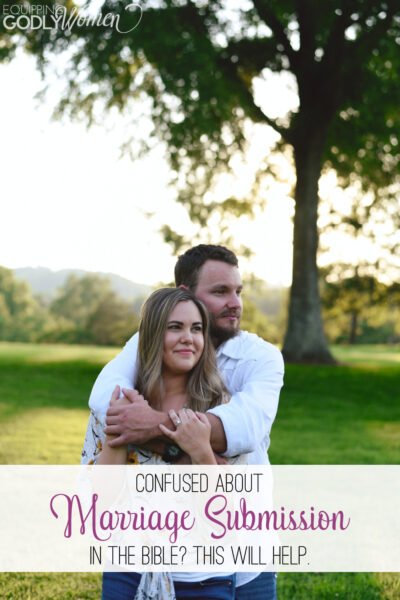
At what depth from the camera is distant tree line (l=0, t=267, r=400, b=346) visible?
1224 inches

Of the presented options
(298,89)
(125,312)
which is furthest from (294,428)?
(125,312)

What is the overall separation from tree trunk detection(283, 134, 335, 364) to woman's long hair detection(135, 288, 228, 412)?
16541 mm

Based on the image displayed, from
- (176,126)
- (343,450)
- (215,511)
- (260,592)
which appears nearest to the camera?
(215,511)

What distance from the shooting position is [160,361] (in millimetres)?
2730

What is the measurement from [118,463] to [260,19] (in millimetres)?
18554

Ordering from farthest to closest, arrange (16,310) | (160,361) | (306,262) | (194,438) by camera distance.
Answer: (16,310), (306,262), (160,361), (194,438)

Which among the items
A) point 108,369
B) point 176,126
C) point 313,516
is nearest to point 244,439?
point 108,369

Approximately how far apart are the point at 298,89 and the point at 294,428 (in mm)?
12035

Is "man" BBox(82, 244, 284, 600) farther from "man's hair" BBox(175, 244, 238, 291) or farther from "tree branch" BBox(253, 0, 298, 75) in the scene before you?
"tree branch" BBox(253, 0, 298, 75)

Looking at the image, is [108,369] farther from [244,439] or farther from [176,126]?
[176,126]

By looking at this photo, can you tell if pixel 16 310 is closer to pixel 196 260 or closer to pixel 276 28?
pixel 276 28

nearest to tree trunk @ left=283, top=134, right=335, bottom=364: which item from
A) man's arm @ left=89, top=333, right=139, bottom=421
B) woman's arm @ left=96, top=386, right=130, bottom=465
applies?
man's arm @ left=89, top=333, right=139, bottom=421

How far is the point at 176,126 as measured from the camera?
16.3 meters

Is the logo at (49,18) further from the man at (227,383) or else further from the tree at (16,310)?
the tree at (16,310)
